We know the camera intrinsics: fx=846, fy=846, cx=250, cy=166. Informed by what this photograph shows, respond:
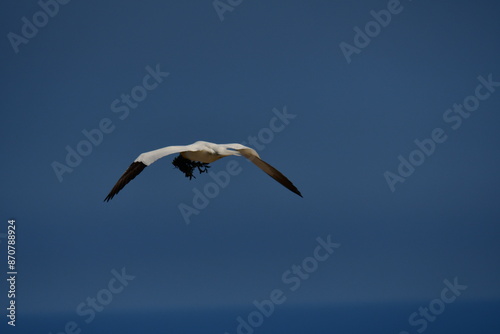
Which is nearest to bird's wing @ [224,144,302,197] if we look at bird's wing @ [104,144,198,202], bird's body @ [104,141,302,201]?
bird's body @ [104,141,302,201]

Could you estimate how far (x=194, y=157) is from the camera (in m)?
12.9

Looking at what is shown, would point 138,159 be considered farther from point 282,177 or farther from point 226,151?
point 282,177

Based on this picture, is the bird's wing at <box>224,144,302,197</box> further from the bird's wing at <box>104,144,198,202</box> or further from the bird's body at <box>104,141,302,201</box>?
the bird's wing at <box>104,144,198,202</box>

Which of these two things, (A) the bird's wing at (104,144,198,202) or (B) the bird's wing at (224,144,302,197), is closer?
(A) the bird's wing at (104,144,198,202)

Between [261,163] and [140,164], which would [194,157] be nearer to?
[140,164]

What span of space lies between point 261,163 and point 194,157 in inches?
47.7

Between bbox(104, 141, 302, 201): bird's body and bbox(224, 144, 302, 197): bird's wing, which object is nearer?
bbox(104, 141, 302, 201): bird's body

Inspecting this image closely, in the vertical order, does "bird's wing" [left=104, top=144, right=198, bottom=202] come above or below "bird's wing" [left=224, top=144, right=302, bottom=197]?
above

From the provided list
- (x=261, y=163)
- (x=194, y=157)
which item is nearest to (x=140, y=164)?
(x=194, y=157)

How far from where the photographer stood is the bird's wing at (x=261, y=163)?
42.2ft

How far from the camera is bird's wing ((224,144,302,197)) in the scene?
12.9 metres

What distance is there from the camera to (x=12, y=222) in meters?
15.8

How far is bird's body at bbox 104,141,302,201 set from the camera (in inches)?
486

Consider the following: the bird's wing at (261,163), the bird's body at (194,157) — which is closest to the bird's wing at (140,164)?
the bird's body at (194,157)
